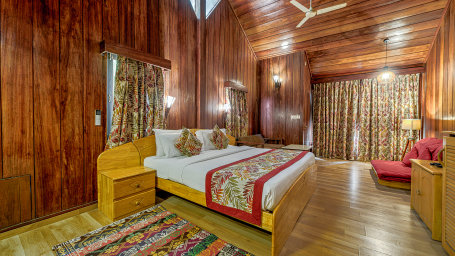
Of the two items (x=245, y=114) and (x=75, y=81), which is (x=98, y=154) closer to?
(x=75, y=81)

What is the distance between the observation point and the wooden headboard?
2385 mm

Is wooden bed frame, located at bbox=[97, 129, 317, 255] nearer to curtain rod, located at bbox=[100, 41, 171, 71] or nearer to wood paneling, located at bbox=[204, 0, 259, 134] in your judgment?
curtain rod, located at bbox=[100, 41, 171, 71]

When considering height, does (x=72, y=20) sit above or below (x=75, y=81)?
above

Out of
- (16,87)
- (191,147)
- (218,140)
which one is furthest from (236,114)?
(16,87)

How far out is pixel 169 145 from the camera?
266 centimetres

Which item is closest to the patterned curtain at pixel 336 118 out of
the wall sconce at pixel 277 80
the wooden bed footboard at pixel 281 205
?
the wall sconce at pixel 277 80

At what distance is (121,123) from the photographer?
2.56 metres

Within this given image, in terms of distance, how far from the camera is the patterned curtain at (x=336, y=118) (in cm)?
568

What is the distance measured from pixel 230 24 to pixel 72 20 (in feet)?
11.3

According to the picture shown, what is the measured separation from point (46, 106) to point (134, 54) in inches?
48.3

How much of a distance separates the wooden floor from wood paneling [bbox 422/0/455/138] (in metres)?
1.61

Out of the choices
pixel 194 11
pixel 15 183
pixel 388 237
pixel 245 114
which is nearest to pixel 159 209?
pixel 15 183

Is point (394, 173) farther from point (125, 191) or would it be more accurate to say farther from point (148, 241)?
point (125, 191)

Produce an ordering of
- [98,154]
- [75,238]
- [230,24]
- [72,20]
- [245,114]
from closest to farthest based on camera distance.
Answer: [75,238] < [72,20] < [98,154] < [230,24] < [245,114]
